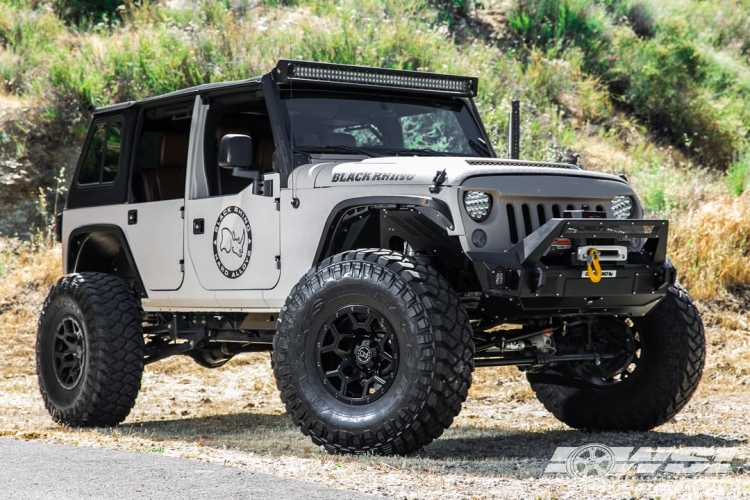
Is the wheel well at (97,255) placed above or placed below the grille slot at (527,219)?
below

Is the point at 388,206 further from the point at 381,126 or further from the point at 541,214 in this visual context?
the point at 381,126

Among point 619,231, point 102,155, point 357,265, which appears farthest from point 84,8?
point 619,231

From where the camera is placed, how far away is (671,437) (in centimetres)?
702

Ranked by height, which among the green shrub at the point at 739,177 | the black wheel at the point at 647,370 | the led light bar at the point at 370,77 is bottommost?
the black wheel at the point at 647,370

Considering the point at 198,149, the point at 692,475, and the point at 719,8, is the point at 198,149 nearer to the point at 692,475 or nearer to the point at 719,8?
the point at 692,475

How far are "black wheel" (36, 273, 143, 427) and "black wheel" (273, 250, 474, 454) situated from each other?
6.75 feet

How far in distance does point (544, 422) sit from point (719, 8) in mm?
16472

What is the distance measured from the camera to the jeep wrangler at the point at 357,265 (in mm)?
5898

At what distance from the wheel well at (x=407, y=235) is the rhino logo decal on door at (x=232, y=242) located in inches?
26.5

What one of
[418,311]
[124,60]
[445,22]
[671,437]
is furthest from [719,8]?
[418,311]

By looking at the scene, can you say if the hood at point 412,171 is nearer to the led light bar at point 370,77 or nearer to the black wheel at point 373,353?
the black wheel at point 373,353

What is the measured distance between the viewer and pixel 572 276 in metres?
5.95

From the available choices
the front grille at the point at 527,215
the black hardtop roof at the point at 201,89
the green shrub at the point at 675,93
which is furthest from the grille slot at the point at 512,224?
the green shrub at the point at 675,93

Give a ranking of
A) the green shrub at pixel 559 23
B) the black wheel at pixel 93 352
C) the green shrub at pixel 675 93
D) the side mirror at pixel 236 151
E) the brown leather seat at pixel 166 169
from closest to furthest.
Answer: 1. the side mirror at pixel 236 151
2. the black wheel at pixel 93 352
3. the brown leather seat at pixel 166 169
4. the green shrub at pixel 675 93
5. the green shrub at pixel 559 23
